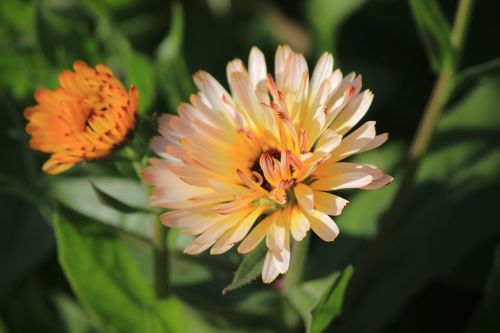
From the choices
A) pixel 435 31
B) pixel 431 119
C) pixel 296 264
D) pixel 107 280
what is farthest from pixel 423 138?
pixel 107 280

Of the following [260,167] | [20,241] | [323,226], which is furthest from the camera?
[20,241]

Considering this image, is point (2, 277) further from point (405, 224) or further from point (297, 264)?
point (405, 224)

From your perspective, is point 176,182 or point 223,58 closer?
point 176,182

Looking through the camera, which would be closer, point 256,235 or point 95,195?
point 256,235

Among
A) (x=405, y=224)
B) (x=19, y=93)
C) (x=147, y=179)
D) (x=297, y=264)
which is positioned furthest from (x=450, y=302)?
(x=19, y=93)

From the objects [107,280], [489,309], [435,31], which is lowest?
[107,280]

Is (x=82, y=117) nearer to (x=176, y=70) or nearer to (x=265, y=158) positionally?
(x=265, y=158)

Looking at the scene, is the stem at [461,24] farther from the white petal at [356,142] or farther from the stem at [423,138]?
the white petal at [356,142]
